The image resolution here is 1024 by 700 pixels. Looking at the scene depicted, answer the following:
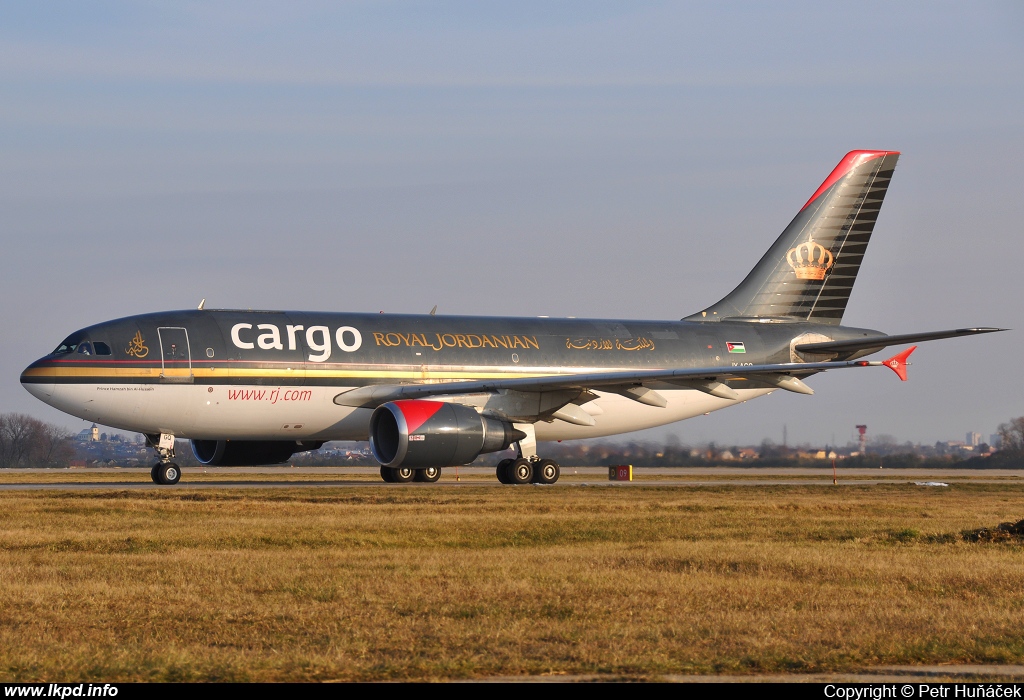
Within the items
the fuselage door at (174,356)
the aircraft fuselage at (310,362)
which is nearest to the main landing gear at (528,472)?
the aircraft fuselage at (310,362)

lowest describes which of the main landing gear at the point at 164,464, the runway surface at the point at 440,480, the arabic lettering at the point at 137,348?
the runway surface at the point at 440,480

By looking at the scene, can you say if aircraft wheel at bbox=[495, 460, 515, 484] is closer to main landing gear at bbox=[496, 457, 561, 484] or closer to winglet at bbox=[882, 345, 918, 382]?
main landing gear at bbox=[496, 457, 561, 484]

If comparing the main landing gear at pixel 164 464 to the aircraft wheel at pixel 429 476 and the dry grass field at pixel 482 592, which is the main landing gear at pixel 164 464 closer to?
the aircraft wheel at pixel 429 476

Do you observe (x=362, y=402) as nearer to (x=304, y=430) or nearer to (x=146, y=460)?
(x=304, y=430)

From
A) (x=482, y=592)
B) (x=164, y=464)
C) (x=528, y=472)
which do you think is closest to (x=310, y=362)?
(x=164, y=464)

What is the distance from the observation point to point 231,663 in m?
8.20

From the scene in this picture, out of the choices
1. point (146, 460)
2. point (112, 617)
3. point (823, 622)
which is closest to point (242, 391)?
point (112, 617)

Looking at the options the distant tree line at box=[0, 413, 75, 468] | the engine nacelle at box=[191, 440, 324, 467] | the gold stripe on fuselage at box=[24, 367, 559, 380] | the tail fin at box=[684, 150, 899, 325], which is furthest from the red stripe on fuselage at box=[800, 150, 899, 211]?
the distant tree line at box=[0, 413, 75, 468]

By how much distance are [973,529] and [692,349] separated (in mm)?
17056

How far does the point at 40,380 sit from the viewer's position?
27484mm

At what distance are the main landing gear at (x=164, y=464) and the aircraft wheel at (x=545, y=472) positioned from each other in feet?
29.7

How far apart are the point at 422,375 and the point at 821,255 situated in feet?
48.4

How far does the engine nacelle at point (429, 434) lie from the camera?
27.4 meters

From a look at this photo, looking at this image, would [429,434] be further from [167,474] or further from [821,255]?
[821,255]
